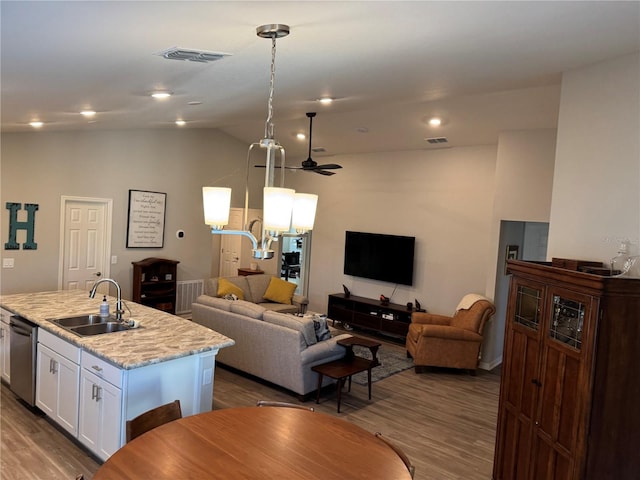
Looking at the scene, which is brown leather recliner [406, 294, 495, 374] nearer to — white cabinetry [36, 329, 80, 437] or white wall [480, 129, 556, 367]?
white wall [480, 129, 556, 367]

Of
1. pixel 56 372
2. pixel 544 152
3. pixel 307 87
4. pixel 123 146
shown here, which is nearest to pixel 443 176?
pixel 544 152

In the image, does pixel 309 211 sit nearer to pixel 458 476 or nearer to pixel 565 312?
pixel 565 312

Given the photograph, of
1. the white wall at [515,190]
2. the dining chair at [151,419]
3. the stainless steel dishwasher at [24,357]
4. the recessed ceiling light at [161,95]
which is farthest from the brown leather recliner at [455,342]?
the stainless steel dishwasher at [24,357]

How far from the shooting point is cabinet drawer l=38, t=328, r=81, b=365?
343 cm

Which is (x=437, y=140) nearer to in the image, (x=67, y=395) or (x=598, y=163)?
(x=598, y=163)

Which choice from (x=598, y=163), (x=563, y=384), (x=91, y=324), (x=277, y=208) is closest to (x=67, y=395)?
(x=91, y=324)

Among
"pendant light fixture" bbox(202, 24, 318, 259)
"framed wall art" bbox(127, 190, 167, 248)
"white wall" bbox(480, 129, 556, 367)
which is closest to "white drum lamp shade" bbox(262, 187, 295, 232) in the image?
"pendant light fixture" bbox(202, 24, 318, 259)

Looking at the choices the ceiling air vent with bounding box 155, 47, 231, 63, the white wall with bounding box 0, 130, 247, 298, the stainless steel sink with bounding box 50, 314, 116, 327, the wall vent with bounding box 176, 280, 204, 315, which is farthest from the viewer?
the wall vent with bounding box 176, 280, 204, 315

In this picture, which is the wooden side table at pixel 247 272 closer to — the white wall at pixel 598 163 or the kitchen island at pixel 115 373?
the kitchen island at pixel 115 373

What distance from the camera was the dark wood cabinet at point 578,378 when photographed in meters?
2.41

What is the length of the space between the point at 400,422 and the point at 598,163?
296cm

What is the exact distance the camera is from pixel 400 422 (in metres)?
4.47

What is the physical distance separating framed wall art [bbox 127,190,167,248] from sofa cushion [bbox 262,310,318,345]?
12.1 ft

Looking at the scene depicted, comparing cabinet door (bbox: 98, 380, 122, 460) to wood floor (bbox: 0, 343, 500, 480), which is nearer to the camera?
cabinet door (bbox: 98, 380, 122, 460)
